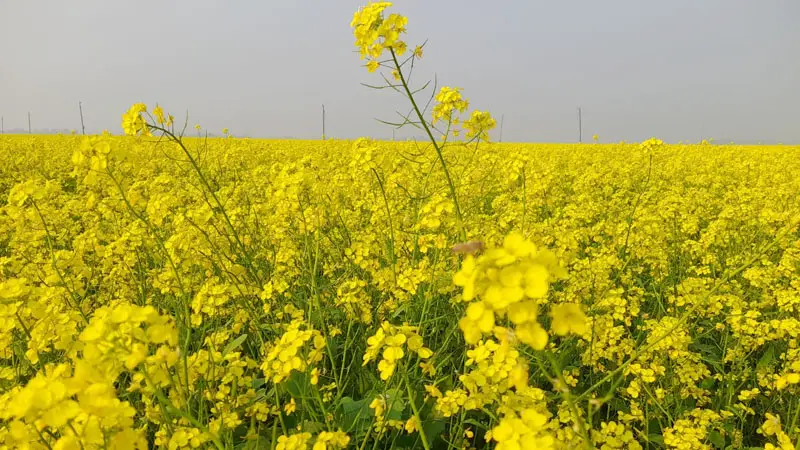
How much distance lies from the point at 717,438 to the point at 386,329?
5.14 ft

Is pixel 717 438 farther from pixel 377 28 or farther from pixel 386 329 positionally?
pixel 377 28

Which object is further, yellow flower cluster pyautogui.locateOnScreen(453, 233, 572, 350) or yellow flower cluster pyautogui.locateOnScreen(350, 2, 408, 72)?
yellow flower cluster pyautogui.locateOnScreen(350, 2, 408, 72)

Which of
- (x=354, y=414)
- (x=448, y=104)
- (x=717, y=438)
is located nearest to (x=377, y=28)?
(x=448, y=104)

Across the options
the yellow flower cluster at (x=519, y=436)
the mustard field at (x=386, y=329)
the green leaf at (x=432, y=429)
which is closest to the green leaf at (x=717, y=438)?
the mustard field at (x=386, y=329)

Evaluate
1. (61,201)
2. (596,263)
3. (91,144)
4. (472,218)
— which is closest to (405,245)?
(472,218)

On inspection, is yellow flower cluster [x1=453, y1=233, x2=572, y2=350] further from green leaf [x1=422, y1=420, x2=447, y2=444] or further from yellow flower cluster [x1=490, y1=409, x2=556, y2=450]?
green leaf [x1=422, y1=420, x2=447, y2=444]

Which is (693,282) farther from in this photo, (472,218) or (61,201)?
(61,201)

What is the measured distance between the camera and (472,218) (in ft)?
11.1

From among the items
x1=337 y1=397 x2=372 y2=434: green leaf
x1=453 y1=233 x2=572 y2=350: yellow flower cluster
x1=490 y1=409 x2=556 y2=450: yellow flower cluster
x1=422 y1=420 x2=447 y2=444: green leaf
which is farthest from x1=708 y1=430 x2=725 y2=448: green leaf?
x1=453 y1=233 x2=572 y2=350: yellow flower cluster

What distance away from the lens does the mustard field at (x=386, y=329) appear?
0.93 m

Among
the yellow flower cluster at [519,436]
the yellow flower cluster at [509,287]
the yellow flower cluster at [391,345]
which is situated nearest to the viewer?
the yellow flower cluster at [509,287]

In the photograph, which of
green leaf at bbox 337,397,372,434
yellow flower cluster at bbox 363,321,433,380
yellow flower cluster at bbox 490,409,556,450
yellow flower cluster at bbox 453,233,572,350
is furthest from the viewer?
green leaf at bbox 337,397,372,434

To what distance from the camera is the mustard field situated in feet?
3.03

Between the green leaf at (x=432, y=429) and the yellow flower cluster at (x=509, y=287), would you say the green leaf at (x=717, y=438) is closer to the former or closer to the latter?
the green leaf at (x=432, y=429)
